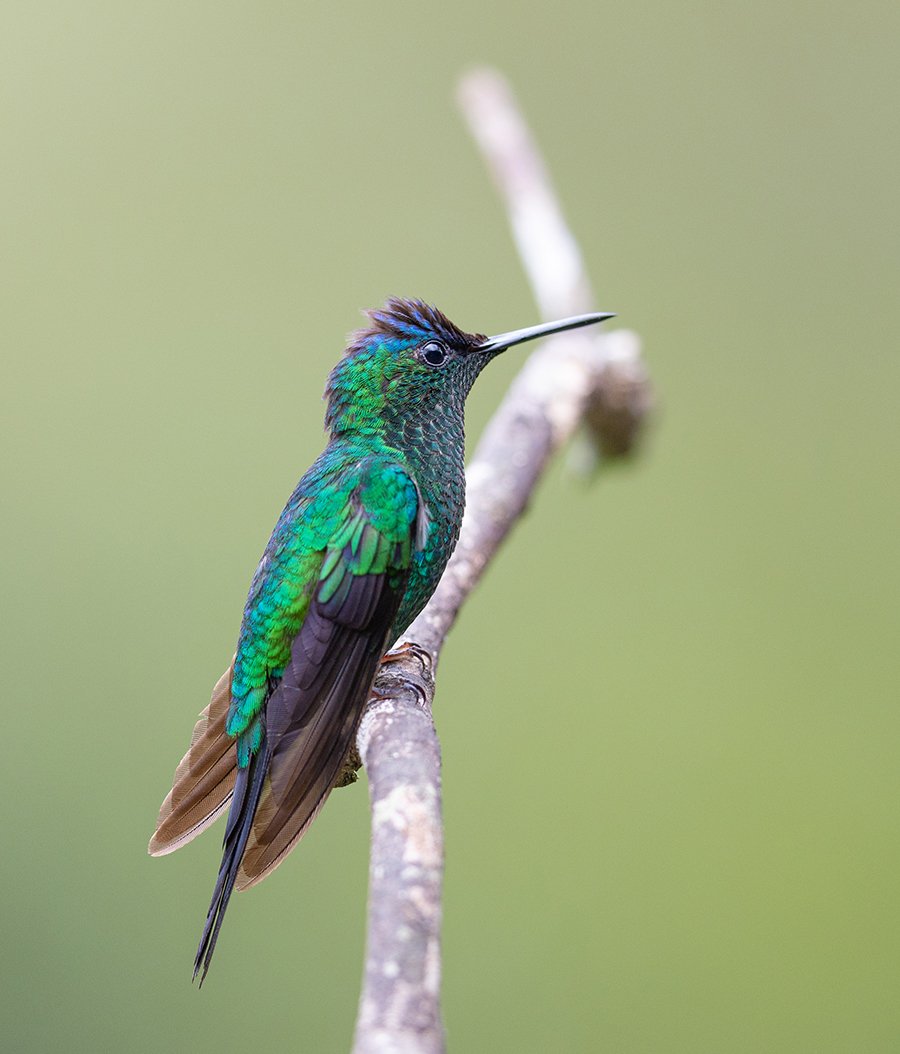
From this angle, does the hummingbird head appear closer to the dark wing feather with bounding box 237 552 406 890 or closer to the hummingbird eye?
the hummingbird eye

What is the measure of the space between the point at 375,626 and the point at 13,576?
262 centimetres

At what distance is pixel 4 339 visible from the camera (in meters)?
4.27

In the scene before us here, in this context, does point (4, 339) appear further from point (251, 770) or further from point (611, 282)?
point (251, 770)

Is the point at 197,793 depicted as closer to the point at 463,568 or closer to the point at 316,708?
the point at 316,708

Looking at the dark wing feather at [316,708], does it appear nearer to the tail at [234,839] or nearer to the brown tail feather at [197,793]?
the tail at [234,839]

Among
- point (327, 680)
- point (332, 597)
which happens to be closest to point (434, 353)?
point (332, 597)

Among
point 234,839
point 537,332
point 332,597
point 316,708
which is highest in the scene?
point 537,332

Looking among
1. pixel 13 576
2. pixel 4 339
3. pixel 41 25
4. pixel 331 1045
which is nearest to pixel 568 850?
pixel 331 1045

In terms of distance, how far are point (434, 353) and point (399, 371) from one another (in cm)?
8

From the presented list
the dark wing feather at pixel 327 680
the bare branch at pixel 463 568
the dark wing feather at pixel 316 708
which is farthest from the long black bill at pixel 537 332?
the dark wing feather at pixel 316 708

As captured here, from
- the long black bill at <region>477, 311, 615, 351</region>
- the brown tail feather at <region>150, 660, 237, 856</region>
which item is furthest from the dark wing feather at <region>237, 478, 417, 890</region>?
the long black bill at <region>477, 311, 615, 351</region>

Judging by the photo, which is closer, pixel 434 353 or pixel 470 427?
pixel 434 353

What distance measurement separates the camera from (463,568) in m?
2.09

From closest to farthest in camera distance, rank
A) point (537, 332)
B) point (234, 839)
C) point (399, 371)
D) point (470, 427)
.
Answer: point (234, 839)
point (399, 371)
point (537, 332)
point (470, 427)
